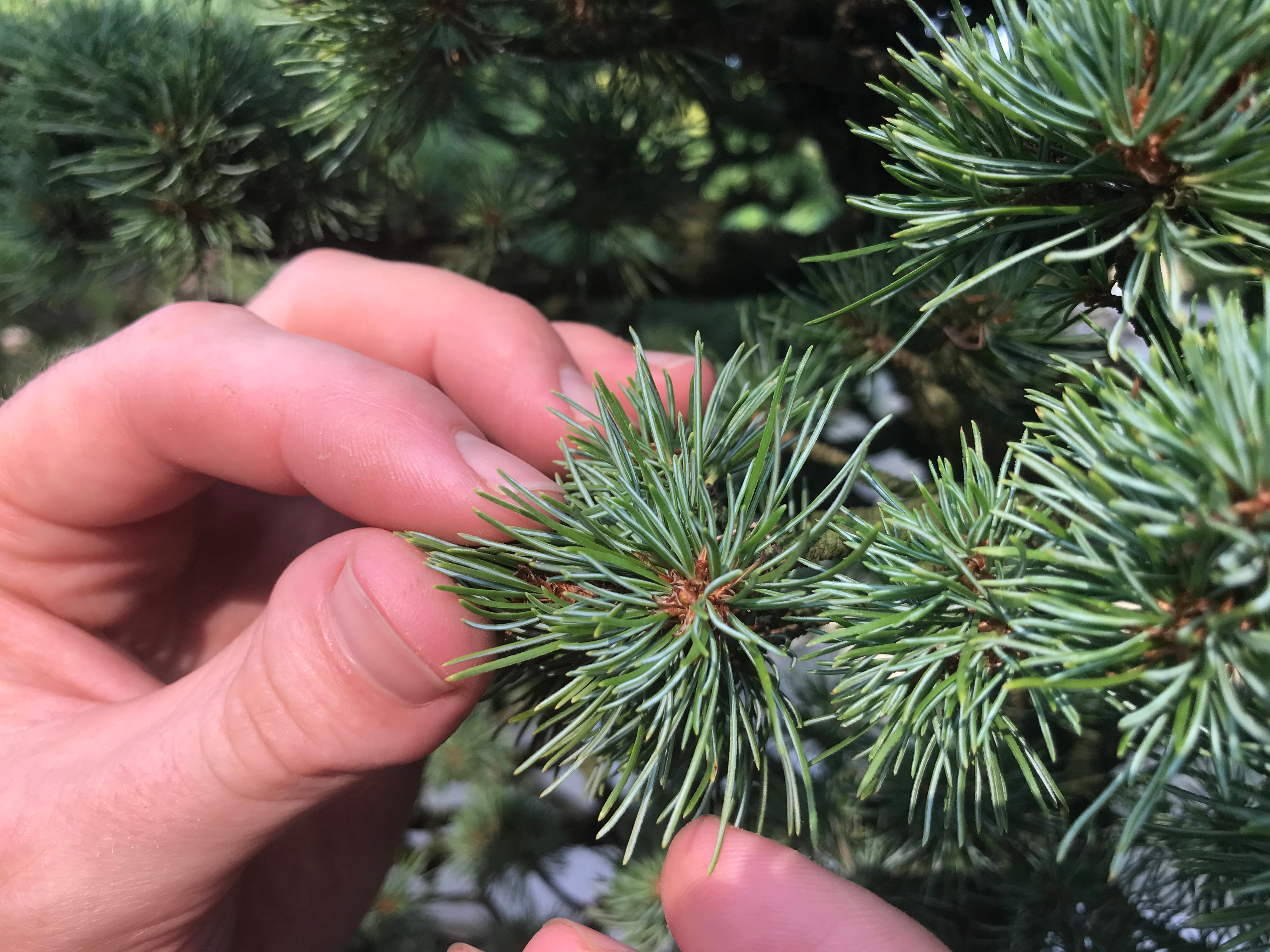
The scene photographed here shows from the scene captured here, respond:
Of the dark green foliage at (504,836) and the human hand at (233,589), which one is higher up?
the human hand at (233,589)

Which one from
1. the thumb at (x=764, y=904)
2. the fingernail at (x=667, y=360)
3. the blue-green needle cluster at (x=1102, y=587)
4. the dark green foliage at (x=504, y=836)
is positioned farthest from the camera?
the dark green foliage at (x=504, y=836)

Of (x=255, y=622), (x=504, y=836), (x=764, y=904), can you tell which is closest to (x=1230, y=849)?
(x=764, y=904)

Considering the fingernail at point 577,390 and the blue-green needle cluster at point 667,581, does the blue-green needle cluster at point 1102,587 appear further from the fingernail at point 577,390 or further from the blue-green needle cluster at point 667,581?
the fingernail at point 577,390

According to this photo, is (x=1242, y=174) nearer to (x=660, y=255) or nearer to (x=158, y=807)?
(x=158, y=807)

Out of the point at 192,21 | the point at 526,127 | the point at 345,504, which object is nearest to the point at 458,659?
the point at 345,504

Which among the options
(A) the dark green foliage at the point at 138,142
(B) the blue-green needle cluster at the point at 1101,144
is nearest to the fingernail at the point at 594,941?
(B) the blue-green needle cluster at the point at 1101,144

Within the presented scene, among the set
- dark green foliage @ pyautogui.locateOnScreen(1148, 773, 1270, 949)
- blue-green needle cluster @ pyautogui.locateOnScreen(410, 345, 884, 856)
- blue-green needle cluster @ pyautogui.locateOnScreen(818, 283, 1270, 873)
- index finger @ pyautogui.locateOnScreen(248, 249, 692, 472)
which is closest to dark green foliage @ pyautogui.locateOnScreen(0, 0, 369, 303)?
index finger @ pyautogui.locateOnScreen(248, 249, 692, 472)

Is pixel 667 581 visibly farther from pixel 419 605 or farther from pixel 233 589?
pixel 233 589
